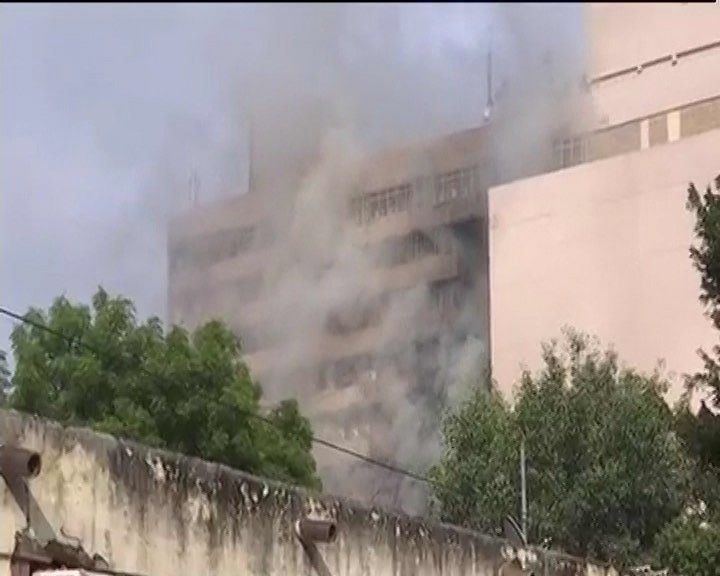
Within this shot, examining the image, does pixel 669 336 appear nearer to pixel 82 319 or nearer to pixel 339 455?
pixel 339 455

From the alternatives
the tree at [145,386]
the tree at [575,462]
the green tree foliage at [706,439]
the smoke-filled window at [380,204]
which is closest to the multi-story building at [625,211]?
the smoke-filled window at [380,204]

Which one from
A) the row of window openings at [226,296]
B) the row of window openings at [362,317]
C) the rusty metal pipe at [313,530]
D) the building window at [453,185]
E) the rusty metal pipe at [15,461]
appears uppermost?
the building window at [453,185]

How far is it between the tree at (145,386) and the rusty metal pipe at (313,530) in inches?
467

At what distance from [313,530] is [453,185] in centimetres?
4448

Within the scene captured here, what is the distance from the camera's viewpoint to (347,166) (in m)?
59.2

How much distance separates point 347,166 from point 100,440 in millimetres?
47622

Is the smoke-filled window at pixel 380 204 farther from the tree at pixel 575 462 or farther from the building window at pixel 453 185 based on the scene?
the tree at pixel 575 462

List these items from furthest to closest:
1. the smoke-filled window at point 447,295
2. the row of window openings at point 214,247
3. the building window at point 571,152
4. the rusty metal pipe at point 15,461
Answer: the row of window openings at point 214,247 < the smoke-filled window at point 447,295 < the building window at point 571,152 < the rusty metal pipe at point 15,461

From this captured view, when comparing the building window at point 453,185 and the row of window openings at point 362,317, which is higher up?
the building window at point 453,185

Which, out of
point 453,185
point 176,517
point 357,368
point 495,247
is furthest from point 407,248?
point 176,517

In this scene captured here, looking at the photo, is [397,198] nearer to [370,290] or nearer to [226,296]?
[370,290]

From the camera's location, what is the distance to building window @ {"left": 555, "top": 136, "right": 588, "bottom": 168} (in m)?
51.9

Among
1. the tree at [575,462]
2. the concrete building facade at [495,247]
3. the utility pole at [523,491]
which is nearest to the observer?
the utility pole at [523,491]

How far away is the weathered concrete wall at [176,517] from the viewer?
11367 mm
